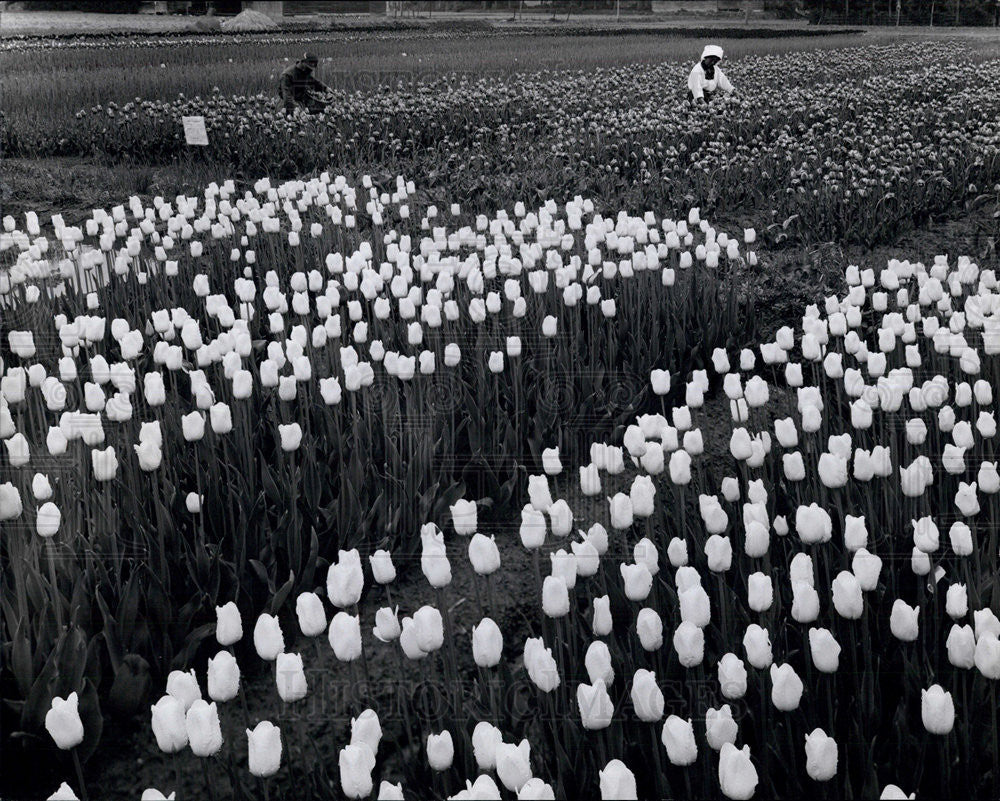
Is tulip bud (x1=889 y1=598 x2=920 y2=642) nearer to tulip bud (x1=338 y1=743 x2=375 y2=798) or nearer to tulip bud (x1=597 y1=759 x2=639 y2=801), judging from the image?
tulip bud (x1=597 y1=759 x2=639 y2=801)

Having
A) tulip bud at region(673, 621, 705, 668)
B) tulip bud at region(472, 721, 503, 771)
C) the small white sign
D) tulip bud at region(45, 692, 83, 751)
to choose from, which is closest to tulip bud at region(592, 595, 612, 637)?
tulip bud at region(673, 621, 705, 668)

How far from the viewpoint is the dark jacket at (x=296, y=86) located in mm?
10172

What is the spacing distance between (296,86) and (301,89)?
60 mm

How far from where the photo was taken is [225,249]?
5984mm

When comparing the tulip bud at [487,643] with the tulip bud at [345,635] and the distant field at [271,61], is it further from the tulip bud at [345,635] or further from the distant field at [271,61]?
the distant field at [271,61]

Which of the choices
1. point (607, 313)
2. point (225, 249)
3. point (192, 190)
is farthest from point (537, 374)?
point (192, 190)

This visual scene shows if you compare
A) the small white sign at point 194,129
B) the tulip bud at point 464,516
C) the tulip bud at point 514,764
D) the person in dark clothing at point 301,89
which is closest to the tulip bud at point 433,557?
the tulip bud at point 464,516

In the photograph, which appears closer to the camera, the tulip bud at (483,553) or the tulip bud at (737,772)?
the tulip bud at (737,772)

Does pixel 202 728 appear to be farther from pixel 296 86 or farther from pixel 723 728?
pixel 296 86

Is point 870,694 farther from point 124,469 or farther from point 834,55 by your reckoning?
point 834,55

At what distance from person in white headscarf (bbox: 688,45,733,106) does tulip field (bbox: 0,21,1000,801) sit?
4.23 metres

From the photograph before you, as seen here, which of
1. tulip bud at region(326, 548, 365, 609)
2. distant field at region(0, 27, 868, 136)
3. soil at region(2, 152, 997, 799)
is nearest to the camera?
tulip bud at region(326, 548, 365, 609)

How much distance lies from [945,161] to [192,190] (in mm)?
6148

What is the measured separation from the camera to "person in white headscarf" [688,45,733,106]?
10.1 metres
